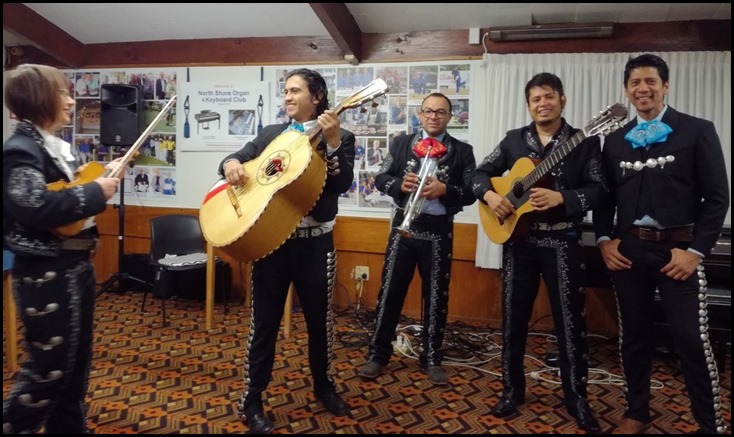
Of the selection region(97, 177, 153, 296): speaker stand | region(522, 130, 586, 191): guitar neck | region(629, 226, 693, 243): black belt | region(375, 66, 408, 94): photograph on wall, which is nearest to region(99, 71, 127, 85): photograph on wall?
region(97, 177, 153, 296): speaker stand

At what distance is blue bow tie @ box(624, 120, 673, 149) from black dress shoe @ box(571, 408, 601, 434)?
1271mm

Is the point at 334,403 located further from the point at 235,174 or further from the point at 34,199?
the point at 34,199

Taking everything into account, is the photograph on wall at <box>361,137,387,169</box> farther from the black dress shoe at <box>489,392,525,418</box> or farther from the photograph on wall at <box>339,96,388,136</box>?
the black dress shoe at <box>489,392,525,418</box>

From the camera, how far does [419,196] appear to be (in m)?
2.75

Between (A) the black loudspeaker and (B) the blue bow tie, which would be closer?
(B) the blue bow tie

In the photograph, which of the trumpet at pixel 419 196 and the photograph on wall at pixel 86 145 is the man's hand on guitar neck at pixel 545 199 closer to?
the trumpet at pixel 419 196

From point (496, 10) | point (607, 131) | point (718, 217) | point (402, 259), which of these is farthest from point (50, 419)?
point (496, 10)

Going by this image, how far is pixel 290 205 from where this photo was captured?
6.66 ft

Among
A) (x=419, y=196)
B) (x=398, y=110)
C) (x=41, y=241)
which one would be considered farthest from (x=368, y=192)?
(x=41, y=241)

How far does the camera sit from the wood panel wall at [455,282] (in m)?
4.04

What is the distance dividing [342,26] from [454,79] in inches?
41.3

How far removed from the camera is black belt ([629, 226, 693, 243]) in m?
2.11

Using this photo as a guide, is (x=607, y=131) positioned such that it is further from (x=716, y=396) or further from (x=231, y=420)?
(x=231, y=420)

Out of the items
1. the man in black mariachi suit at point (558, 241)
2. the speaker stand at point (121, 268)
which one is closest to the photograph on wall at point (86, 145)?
the speaker stand at point (121, 268)
